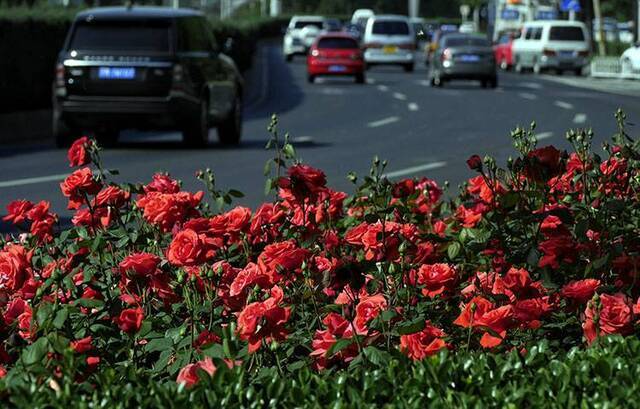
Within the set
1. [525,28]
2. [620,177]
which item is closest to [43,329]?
[620,177]

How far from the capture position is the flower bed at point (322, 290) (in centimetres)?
478

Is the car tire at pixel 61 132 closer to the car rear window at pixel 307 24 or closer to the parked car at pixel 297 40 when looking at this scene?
the parked car at pixel 297 40

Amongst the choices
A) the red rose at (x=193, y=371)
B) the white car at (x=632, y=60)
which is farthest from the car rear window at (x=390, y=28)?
the red rose at (x=193, y=371)

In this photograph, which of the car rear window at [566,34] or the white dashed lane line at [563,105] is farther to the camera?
the car rear window at [566,34]

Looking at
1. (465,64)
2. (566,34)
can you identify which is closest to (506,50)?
(566,34)

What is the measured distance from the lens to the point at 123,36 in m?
21.7

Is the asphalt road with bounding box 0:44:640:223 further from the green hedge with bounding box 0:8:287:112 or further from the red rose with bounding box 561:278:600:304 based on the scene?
the red rose with bounding box 561:278:600:304

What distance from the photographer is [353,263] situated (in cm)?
544

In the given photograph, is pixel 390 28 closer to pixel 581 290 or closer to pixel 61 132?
pixel 61 132

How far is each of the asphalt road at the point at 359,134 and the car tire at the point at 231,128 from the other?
454 mm

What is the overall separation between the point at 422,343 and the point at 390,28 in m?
56.3

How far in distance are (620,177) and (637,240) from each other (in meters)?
1.16

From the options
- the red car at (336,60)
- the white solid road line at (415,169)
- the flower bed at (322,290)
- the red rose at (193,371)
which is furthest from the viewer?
the red car at (336,60)

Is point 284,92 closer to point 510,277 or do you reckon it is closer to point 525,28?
point 525,28
